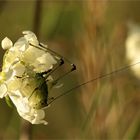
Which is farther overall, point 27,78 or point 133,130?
point 133,130

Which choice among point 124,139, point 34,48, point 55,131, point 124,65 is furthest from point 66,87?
point 34,48

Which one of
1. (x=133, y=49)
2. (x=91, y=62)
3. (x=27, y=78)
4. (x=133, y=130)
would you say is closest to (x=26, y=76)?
(x=27, y=78)

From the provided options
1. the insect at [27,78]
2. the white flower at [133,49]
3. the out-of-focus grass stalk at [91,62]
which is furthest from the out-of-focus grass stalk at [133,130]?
the insect at [27,78]

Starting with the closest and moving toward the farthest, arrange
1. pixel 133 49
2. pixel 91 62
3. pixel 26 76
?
1. pixel 26 76
2. pixel 91 62
3. pixel 133 49

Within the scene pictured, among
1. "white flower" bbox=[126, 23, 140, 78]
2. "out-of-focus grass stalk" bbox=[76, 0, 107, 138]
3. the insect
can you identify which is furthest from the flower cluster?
"white flower" bbox=[126, 23, 140, 78]

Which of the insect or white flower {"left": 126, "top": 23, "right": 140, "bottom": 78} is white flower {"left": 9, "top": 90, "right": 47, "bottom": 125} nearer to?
the insect

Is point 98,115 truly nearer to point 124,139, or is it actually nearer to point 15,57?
point 124,139

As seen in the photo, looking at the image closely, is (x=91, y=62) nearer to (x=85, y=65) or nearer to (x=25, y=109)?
(x=85, y=65)

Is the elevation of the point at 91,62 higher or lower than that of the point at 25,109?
higher
